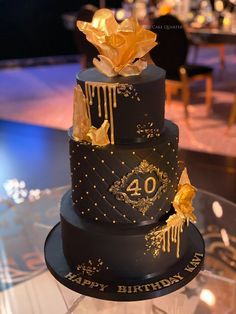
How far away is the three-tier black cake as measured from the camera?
131 cm

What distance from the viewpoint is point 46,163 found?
3.64 m

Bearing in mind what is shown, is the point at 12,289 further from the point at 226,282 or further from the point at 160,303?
the point at 226,282

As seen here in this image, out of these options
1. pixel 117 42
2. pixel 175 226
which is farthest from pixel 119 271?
pixel 117 42

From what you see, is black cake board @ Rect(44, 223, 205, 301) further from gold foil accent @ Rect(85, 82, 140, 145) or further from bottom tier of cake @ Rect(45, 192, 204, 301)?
gold foil accent @ Rect(85, 82, 140, 145)

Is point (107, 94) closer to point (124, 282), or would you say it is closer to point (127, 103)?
point (127, 103)

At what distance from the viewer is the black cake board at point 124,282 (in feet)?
4.50

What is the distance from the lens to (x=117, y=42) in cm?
127

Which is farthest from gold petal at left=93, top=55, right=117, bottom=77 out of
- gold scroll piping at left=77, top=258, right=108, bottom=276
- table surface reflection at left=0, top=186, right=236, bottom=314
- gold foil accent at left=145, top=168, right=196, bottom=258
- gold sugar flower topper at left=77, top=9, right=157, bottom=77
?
table surface reflection at left=0, top=186, right=236, bottom=314

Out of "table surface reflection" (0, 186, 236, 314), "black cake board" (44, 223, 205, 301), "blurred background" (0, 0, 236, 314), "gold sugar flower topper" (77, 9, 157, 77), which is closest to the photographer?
"gold sugar flower topper" (77, 9, 157, 77)

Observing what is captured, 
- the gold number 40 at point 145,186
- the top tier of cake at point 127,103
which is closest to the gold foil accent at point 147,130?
the top tier of cake at point 127,103

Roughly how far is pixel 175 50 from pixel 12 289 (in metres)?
2.70

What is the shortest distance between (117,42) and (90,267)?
68 centimetres

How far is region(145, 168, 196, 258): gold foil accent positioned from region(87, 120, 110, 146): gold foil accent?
0.30 metres

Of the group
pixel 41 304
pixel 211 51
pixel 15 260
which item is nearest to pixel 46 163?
pixel 15 260
